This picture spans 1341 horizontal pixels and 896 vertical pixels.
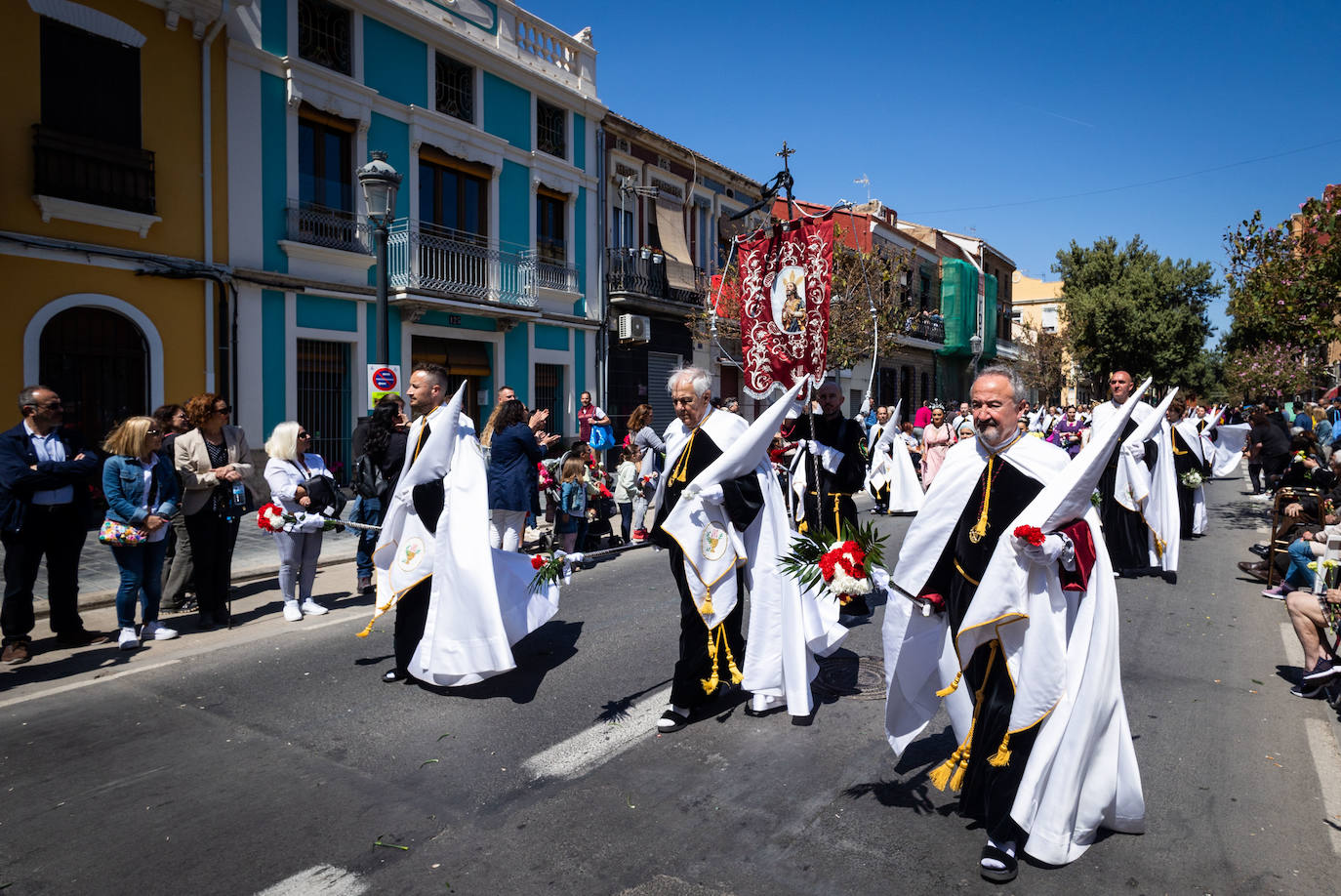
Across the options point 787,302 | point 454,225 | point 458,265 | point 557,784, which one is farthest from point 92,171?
point 557,784

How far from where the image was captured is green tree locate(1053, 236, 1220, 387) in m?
32.3

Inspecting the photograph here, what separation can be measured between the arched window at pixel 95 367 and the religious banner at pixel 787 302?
962 cm

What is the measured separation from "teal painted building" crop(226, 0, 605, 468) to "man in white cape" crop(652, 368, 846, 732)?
36.0ft

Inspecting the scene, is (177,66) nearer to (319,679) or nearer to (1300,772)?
(319,679)

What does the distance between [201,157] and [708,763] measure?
12.7 meters

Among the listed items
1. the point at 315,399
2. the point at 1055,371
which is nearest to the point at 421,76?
the point at 315,399

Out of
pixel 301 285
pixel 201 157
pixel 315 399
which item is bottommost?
pixel 315 399

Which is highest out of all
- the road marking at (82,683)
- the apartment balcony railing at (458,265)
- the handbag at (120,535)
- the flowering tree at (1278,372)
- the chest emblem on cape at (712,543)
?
the apartment balcony railing at (458,265)

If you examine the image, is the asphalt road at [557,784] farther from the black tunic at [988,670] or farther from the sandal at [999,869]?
the black tunic at [988,670]

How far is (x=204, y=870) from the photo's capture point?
3188 mm

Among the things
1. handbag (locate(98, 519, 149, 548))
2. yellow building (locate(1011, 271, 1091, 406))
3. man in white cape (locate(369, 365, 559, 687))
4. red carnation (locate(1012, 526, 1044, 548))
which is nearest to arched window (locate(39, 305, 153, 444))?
handbag (locate(98, 519, 149, 548))

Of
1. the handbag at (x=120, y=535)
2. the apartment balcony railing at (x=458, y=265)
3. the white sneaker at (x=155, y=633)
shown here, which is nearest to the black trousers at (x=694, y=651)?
the handbag at (x=120, y=535)

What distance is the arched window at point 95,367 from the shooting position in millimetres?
11414

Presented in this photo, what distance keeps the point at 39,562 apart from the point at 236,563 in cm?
325
